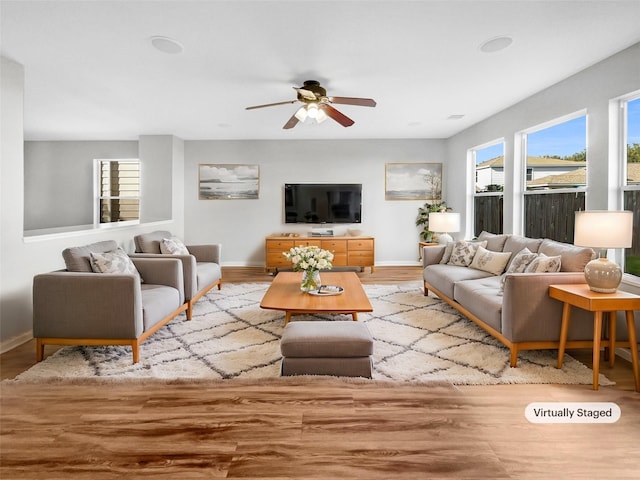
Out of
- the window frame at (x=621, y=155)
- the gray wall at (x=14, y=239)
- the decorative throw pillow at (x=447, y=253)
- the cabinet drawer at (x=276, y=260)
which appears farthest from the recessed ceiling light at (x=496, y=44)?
the cabinet drawer at (x=276, y=260)

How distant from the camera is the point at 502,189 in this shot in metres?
5.25

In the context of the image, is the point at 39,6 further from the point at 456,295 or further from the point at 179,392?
the point at 456,295

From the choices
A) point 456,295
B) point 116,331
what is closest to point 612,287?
point 456,295

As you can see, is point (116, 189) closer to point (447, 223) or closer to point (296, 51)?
point (296, 51)

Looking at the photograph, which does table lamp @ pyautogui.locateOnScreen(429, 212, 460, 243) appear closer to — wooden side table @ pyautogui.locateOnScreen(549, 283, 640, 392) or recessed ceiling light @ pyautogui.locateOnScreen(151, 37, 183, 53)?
wooden side table @ pyautogui.locateOnScreen(549, 283, 640, 392)

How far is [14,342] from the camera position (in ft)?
10.2

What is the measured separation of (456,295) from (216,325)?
246 centimetres

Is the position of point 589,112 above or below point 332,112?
below

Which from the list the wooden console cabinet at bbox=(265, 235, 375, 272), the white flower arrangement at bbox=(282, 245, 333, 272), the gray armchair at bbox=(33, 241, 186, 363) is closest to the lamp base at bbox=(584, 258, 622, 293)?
the white flower arrangement at bbox=(282, 245, 333, 272)

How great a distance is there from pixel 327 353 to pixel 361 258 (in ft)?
13.9

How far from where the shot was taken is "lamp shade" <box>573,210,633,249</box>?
243 centimetres

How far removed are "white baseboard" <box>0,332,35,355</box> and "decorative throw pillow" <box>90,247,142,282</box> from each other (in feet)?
3.19

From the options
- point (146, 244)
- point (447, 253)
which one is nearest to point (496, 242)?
point (447, 253)

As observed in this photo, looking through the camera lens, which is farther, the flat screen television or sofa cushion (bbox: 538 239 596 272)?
the flat screen television
